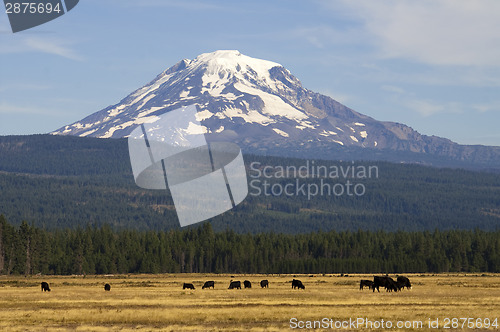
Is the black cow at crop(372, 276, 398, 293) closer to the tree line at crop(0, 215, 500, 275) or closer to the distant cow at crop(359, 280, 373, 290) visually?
the distant cow at crop(359, 280, 373, 290)

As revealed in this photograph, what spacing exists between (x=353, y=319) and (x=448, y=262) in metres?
123

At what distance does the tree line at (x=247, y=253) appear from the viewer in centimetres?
14950

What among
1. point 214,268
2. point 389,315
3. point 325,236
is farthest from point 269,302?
point 325,236

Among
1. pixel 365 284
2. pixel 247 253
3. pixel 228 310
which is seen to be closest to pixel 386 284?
pixel 365 284

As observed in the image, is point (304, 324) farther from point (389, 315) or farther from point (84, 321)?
point (84, 321)

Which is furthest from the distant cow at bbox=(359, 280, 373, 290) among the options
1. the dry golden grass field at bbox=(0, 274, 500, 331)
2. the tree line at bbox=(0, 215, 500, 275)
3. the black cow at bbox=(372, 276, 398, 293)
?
the tree line at bbox=(0, 215, 500, 275)

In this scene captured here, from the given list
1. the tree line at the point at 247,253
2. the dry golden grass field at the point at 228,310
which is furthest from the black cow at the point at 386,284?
the tree line at the point at 247,253

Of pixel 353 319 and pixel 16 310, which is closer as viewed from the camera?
pixel 353 319

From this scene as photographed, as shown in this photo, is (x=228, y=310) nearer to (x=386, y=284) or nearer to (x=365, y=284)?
(x=386, y=284)

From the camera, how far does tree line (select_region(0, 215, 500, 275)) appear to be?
150 metres

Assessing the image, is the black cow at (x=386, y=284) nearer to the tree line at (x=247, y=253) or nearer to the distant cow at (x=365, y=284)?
the distant cow at (x=365, y=284)

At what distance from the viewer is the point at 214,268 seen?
16788cm

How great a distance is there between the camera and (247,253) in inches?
6521

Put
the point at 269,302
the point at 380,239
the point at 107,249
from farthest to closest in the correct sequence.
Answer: the point at 380,239 < the point at 107,249 < the point at 269,302
